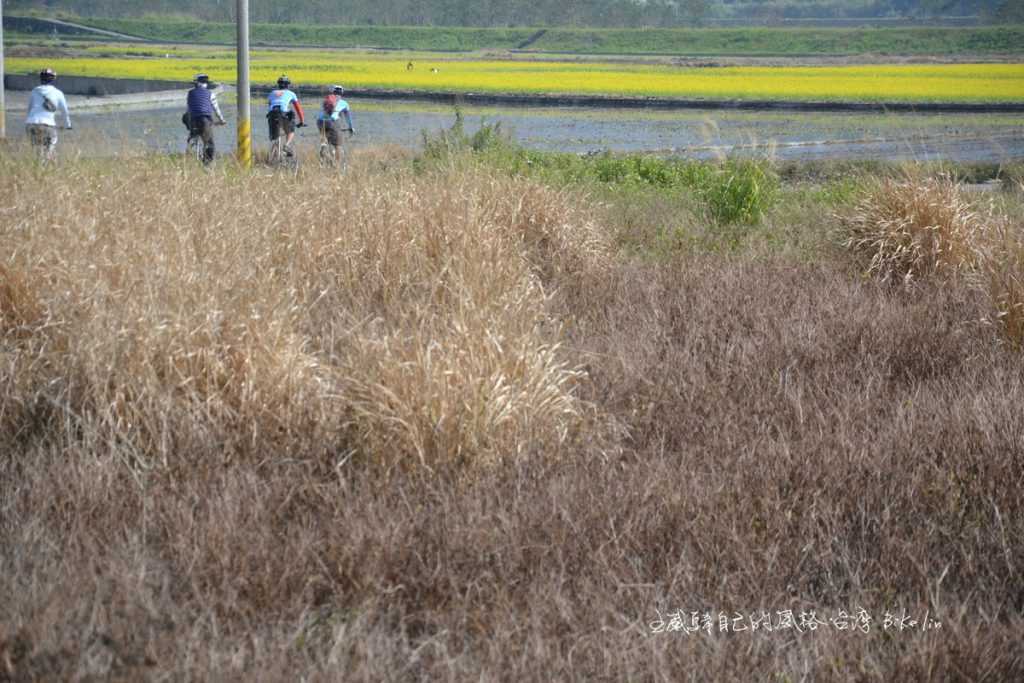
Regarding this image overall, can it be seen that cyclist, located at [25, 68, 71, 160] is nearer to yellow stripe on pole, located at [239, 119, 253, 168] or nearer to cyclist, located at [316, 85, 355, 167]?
yellow stripe on pole, located at [239, 119, 253, 168]

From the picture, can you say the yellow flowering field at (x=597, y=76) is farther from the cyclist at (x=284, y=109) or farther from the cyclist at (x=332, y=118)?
the cyclist at (x=332, y=118)

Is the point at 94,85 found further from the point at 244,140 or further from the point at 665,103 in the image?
the point at 244,140

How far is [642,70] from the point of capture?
8669 cm

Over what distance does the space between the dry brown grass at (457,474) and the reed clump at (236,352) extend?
0.07ft

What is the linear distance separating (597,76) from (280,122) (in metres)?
55.2

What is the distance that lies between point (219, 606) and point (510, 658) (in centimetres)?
96

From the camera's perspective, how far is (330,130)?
2267 centimetres

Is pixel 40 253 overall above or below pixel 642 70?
above

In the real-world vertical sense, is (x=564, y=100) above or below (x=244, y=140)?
below

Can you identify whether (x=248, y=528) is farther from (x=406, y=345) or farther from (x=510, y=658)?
(x=406, y=345)

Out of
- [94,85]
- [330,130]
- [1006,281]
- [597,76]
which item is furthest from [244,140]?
[597,76]

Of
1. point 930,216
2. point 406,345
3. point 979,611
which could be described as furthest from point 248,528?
point 930,216

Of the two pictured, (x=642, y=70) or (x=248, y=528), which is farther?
(x=642, y=70)

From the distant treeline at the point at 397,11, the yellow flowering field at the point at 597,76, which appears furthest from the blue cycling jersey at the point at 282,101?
the distant treeline at the point at 397,11
